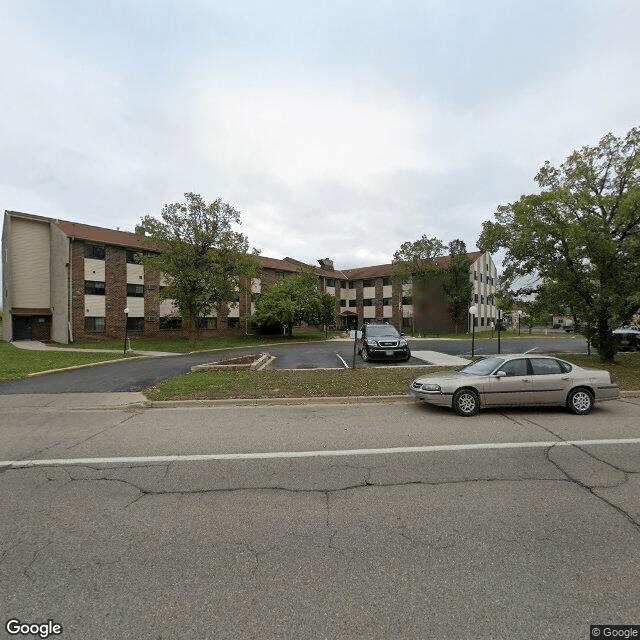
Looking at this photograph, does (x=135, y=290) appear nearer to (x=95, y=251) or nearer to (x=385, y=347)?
(x=95, y=251)

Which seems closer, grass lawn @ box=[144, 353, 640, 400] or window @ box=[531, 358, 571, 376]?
window @ box=[531, 358, 571, 376]

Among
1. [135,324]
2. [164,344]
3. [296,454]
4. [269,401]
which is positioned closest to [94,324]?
[135,324]

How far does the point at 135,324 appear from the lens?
108 ft

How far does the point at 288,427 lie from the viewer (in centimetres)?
702

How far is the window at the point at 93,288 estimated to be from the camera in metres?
30.5

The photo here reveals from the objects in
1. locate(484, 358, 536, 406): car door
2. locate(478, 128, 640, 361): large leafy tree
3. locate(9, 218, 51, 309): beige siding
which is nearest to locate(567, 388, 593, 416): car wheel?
locate(484, 358, 536, 406): car door

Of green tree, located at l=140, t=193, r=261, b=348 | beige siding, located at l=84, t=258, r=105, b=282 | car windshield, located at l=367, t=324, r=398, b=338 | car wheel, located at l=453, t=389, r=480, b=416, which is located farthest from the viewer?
beige siding, located at l=84, t=258, r=105, b=282

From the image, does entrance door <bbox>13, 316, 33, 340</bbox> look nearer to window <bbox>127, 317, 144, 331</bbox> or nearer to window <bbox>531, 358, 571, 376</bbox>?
window <bbox>127, 317, 144, 331</bbox>

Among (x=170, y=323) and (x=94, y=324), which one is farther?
(x=170, y=323)

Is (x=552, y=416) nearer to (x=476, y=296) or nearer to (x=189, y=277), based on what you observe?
(x=189, y=277)

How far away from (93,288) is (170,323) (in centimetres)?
714

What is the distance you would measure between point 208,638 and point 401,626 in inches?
48.1

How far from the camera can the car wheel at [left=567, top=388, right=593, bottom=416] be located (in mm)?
7938

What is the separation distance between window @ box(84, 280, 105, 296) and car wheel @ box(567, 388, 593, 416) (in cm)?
3430
